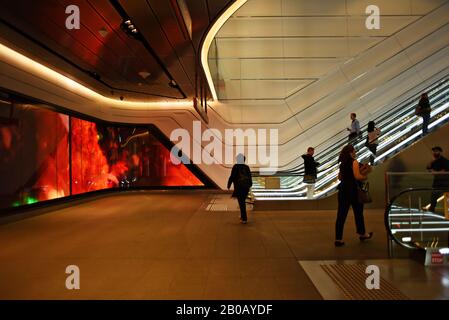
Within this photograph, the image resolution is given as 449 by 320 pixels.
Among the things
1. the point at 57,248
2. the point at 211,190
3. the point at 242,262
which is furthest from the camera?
the point at 211,190

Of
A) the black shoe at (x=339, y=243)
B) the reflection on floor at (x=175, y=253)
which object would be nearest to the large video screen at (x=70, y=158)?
the reflection on floor at (x=175, y=253)

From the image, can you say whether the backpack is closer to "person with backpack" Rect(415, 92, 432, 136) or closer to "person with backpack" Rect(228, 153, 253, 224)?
"person with backpack" Rect(228, 153, 253, 224)

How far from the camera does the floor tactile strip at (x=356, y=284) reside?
11.6ft

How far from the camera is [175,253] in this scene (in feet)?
17.3

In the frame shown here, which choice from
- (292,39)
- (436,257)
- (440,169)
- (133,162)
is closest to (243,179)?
(440,169)

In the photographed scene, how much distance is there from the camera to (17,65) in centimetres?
859

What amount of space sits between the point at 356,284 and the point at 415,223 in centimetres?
172

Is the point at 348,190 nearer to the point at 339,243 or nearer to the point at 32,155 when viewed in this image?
the point at 339,243

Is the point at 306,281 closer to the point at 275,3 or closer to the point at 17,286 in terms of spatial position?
the point at 17,286

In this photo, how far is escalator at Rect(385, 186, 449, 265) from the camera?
15.7ft

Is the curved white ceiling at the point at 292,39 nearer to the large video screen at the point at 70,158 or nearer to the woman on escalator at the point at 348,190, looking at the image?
the large video screen at the point at 70,158
